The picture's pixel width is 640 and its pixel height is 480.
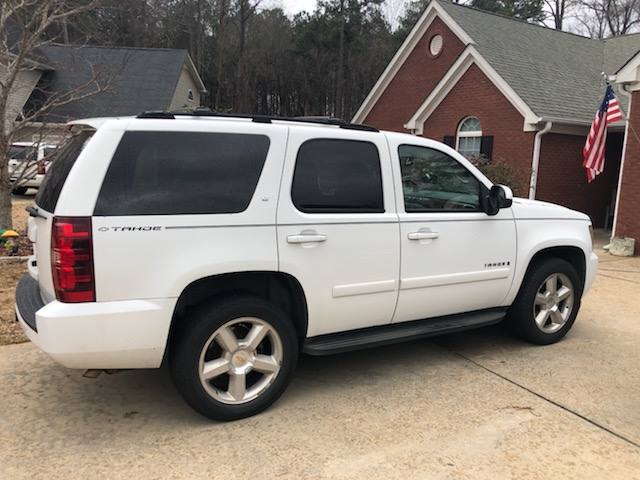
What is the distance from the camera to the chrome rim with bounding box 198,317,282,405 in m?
3.46

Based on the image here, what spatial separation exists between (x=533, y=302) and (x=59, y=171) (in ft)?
13.0

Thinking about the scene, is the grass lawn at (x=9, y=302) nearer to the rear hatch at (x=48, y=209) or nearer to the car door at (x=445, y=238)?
the rear hatch at (x=48, y=209)

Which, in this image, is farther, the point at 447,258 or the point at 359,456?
the point at 447,258

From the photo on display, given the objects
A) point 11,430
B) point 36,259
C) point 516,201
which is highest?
point 516,201

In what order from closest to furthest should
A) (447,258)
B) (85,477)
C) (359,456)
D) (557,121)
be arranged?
(85,477) → (359,456) → (447,258) → (557,121)

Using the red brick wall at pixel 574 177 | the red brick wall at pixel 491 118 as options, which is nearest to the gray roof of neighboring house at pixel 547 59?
the red brick wall at pixel 491 118

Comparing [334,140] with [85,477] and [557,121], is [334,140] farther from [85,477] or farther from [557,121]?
[557,121]

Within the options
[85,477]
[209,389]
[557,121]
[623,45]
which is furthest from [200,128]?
[623,45]

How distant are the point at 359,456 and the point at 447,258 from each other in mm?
1784

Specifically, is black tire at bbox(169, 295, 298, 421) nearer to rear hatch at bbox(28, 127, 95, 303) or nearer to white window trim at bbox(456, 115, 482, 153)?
rear hatch at bbox(28, 127, 95, 303)

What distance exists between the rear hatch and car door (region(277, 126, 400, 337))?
4.25ft

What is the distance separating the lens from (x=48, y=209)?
10.8 ft

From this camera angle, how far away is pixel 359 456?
3.18 meters

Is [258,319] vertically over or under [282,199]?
under
